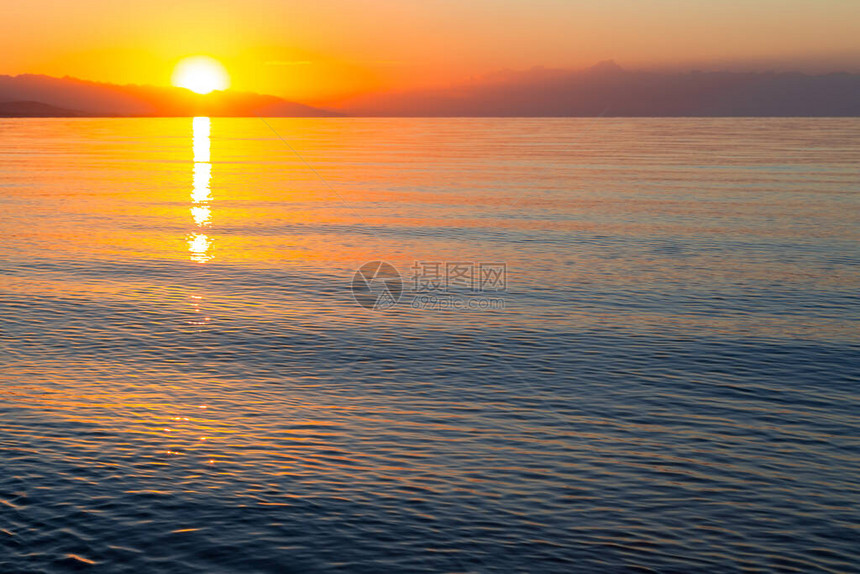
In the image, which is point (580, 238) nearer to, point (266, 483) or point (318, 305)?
point (318, 305)

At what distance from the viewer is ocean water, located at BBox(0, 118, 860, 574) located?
59.2 feet

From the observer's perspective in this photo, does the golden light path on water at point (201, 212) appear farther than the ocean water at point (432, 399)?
Yes

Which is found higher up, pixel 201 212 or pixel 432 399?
pixel 201 212

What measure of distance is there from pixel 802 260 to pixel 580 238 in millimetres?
14127

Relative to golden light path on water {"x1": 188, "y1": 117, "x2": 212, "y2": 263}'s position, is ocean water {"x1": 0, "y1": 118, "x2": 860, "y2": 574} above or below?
below

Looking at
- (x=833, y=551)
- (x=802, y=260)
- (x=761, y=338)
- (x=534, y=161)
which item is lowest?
(x=833, y=551)

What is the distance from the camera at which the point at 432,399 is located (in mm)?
26812

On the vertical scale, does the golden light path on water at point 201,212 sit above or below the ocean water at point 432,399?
above

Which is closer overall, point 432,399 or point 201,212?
point 432,399

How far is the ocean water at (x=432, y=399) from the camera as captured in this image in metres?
18.0

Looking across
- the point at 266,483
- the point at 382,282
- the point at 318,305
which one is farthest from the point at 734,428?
the point at 382,282

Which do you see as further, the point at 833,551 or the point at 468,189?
the point at 468,189

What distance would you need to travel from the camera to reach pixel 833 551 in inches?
687

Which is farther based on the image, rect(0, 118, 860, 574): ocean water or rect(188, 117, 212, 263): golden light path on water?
rect(188, 117, 212, 263): golden light path on water
